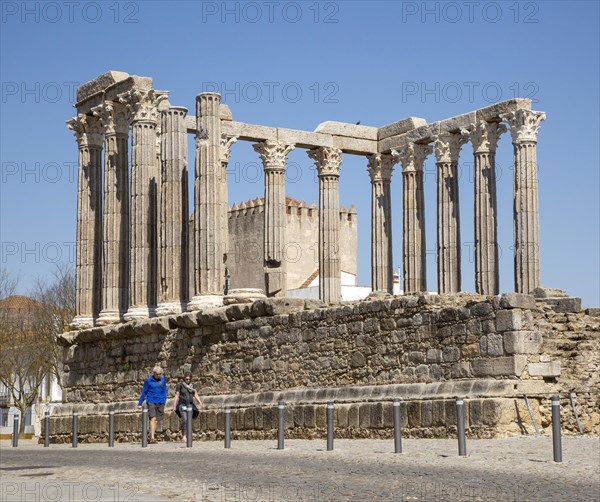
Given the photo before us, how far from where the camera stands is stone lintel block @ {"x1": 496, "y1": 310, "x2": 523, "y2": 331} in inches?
692

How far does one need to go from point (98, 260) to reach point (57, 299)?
22.4m

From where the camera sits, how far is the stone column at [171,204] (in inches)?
1140

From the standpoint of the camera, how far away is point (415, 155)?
35375 millimetres

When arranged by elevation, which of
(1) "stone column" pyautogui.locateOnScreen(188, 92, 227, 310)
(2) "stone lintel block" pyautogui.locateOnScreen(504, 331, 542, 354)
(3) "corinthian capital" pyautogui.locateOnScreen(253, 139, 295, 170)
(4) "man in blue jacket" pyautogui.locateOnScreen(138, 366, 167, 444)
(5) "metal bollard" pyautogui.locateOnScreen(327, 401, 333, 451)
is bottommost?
(5) "metal bollard" pyautogui.locateOnScreen(327, 401, 333, 451)

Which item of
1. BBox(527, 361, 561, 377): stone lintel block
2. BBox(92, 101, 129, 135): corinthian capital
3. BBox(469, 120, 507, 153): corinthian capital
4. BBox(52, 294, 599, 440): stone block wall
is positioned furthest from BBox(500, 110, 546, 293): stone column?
BBox(527, 361, 561, 377): stone lintel block

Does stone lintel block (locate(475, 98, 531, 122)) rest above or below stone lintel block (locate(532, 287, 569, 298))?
above

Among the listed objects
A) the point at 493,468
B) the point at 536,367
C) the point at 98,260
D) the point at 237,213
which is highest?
the point at 237,213

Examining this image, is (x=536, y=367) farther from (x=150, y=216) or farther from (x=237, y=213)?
(x=237, y=213)

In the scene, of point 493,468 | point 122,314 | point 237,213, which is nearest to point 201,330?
point 122,314

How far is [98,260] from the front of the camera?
32.6 m

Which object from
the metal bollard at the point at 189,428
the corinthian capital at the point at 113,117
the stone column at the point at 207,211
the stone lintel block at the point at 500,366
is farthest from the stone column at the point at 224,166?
the stone lintel block at the point at 500,366

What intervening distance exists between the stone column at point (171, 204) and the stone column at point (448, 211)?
816cm

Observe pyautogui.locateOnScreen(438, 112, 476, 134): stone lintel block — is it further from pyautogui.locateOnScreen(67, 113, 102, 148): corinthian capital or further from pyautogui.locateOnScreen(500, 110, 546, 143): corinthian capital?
pyautogui.locateOnScreen(67, 113, 102, 148): corinthian capital

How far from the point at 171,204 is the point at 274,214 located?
498 centimetres
